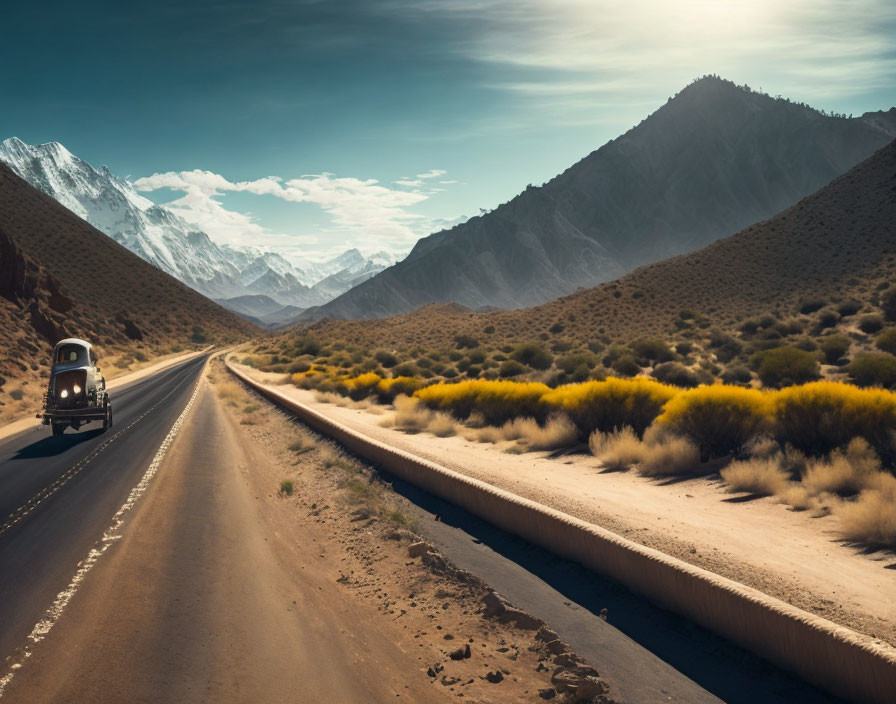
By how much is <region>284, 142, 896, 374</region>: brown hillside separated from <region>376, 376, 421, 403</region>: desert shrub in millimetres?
26327

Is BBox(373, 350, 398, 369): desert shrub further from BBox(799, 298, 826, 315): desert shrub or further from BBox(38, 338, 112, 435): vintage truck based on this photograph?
BBox(38, 338, 112, 435): vintage truck

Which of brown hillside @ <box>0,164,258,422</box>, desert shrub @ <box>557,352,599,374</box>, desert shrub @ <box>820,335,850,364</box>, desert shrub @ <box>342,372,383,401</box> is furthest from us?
brown hillside @ <box>0,164,258,422</box>

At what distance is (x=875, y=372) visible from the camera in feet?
82.6

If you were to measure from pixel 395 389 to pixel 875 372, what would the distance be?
19.6 meters

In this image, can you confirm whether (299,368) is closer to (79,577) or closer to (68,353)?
(68,353)

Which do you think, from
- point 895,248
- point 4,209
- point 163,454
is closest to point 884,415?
point 163,454

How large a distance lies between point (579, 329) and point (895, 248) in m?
26.3

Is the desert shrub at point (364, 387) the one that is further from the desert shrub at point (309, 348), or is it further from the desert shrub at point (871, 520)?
the desert shrub at point (309, 348)

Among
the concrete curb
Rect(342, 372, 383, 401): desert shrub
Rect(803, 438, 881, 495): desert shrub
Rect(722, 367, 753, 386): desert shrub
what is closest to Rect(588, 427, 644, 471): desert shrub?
Rect(803, 438, 881, 495): desert shrub

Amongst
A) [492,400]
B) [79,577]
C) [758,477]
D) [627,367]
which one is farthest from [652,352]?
[79,577]

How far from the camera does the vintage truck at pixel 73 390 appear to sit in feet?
72.1

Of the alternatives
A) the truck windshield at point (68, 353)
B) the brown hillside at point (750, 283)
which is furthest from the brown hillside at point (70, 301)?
the brown hillside at point (750, 283)

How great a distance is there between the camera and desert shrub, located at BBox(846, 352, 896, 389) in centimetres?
2459

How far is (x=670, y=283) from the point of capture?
7106 centimetres
